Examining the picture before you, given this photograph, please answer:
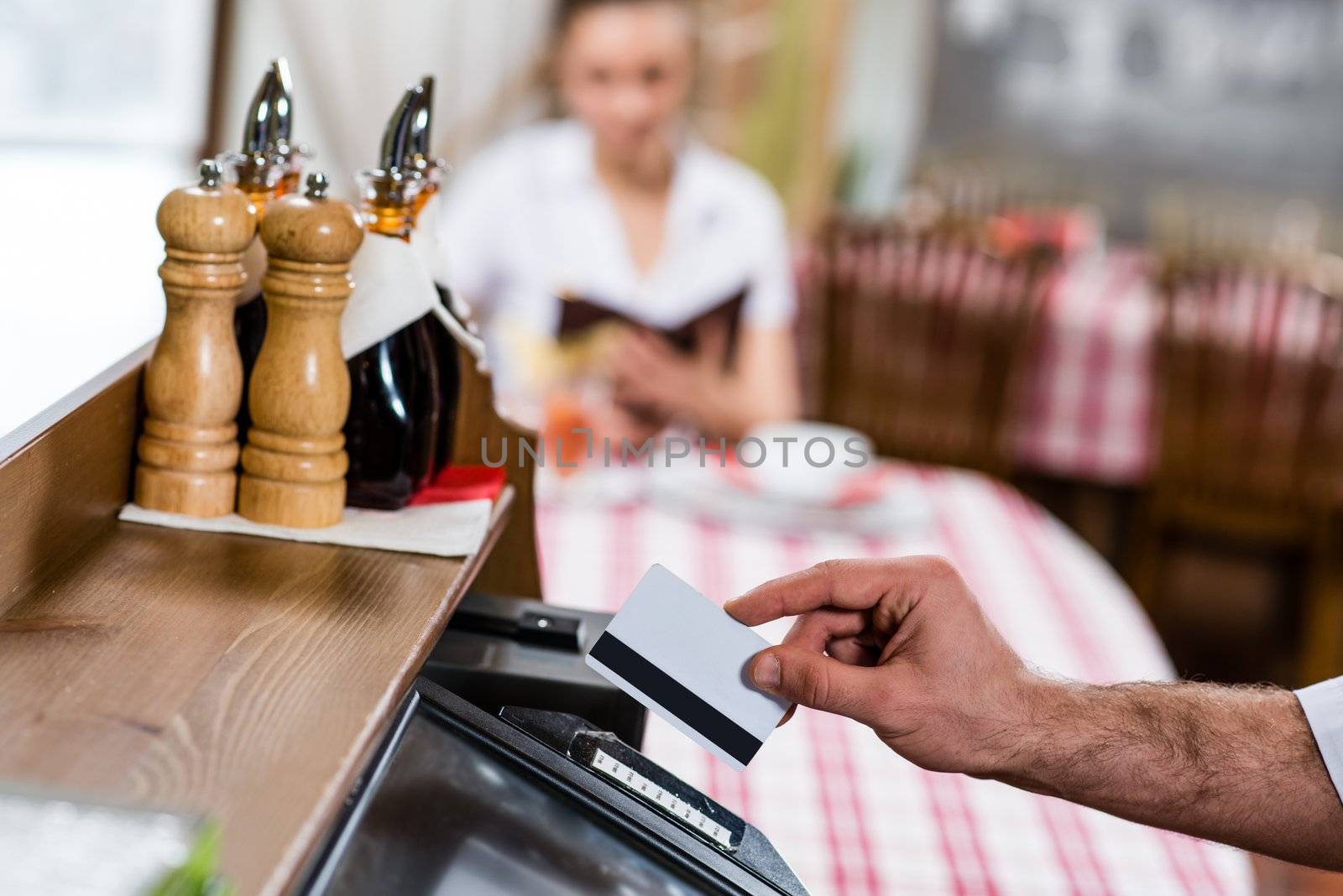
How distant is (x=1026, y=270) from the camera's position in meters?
3.40

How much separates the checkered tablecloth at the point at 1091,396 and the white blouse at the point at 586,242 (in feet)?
2.21

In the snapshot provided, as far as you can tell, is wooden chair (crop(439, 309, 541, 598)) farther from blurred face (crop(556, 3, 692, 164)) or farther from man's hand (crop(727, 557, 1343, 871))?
blurred face (crop(556, 3, 692, 164))

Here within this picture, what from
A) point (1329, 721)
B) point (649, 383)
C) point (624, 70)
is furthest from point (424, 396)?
point (624, 70)

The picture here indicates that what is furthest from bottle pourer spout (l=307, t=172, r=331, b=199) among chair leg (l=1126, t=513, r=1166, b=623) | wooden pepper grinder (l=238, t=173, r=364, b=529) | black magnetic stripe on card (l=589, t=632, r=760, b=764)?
chair leg (l=1126, t=513, r=1166, b=623)

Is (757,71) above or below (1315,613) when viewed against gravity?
above

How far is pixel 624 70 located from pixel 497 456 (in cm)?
222

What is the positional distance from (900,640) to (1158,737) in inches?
9.1

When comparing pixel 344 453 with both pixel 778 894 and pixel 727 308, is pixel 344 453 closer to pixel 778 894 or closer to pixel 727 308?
pixel 778 894

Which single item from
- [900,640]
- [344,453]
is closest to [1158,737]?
[900,640]

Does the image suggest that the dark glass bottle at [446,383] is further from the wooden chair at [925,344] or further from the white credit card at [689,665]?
the wooden chair at [925,344]

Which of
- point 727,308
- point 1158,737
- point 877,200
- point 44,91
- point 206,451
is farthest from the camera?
point 877,200

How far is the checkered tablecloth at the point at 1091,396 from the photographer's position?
3.33 metres

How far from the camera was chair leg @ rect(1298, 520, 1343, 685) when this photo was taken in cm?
318

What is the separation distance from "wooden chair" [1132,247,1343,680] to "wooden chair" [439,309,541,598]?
95.2 inches
